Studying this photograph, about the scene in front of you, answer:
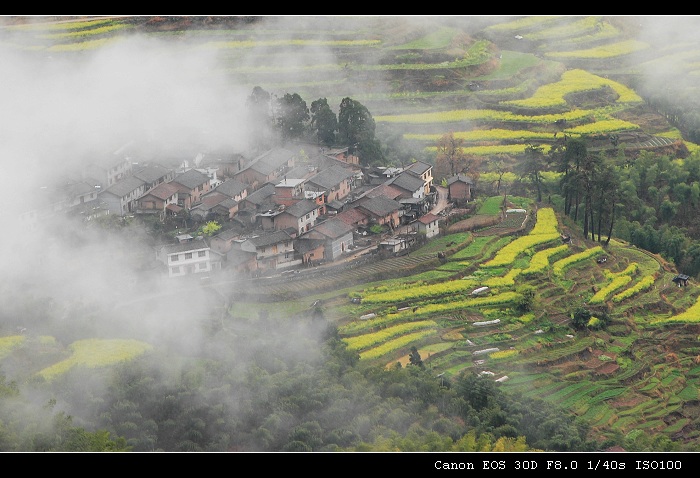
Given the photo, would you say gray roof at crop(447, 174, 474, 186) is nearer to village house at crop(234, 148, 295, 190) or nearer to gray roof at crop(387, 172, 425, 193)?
gray roof at crop(387, 172, 425, 193)

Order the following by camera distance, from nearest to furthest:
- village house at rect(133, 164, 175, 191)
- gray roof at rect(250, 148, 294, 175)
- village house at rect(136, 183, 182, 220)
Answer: village house at rect(136, 183, 182, 220) < village house at rect(133, 164, 175, 191) < gray roof at rect(250, 148, 294, 175)

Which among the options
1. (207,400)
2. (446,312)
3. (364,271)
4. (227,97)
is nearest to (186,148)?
(227,97)

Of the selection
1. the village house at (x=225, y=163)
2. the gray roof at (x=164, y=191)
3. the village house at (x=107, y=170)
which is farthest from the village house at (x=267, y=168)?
the village house at (x=107, y=170)

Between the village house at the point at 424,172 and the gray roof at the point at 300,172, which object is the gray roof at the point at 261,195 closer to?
the gray roof at the point at 300,172

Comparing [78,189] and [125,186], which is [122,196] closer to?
[125,186]

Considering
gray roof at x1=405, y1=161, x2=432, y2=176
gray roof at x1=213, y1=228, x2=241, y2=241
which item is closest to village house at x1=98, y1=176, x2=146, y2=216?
gray roof at x1=213, y1=228, x2=241, y2=241
